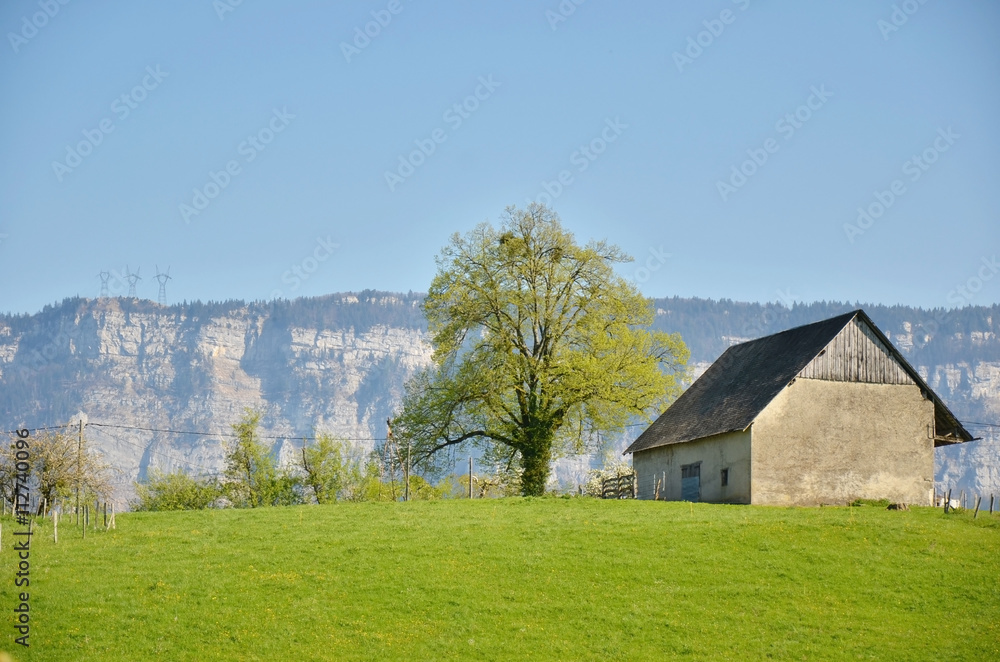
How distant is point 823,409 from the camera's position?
4578 cm

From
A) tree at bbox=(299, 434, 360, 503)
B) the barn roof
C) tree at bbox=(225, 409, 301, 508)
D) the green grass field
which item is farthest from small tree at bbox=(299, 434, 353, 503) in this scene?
the green grass field

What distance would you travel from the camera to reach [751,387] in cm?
4891

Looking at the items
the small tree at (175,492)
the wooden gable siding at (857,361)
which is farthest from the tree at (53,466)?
the wooden gable siding at (857,361)

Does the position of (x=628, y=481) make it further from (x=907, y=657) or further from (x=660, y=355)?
(x=907, y=657)

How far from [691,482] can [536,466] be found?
26.8ft

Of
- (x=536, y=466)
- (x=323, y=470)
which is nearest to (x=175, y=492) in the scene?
(x=323, y=470)

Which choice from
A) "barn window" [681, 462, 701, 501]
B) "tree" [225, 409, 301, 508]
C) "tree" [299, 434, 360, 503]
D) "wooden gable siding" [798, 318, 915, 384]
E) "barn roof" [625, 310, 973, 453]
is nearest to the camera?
"wooden gable siding" [798, 318, 915, 384]

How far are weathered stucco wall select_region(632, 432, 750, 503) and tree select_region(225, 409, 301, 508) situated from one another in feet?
69.6

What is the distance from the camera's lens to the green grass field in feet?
89.6

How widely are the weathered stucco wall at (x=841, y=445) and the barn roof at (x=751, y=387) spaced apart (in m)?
0.92

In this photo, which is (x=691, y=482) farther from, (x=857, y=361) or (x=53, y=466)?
(x=53, y=466)

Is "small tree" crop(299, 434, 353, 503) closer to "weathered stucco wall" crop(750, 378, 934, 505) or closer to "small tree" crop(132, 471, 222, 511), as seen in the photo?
"small tree" crop(132, 471, 222, 511)

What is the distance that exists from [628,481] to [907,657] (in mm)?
36442

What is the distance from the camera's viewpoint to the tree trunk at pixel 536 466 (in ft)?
178
